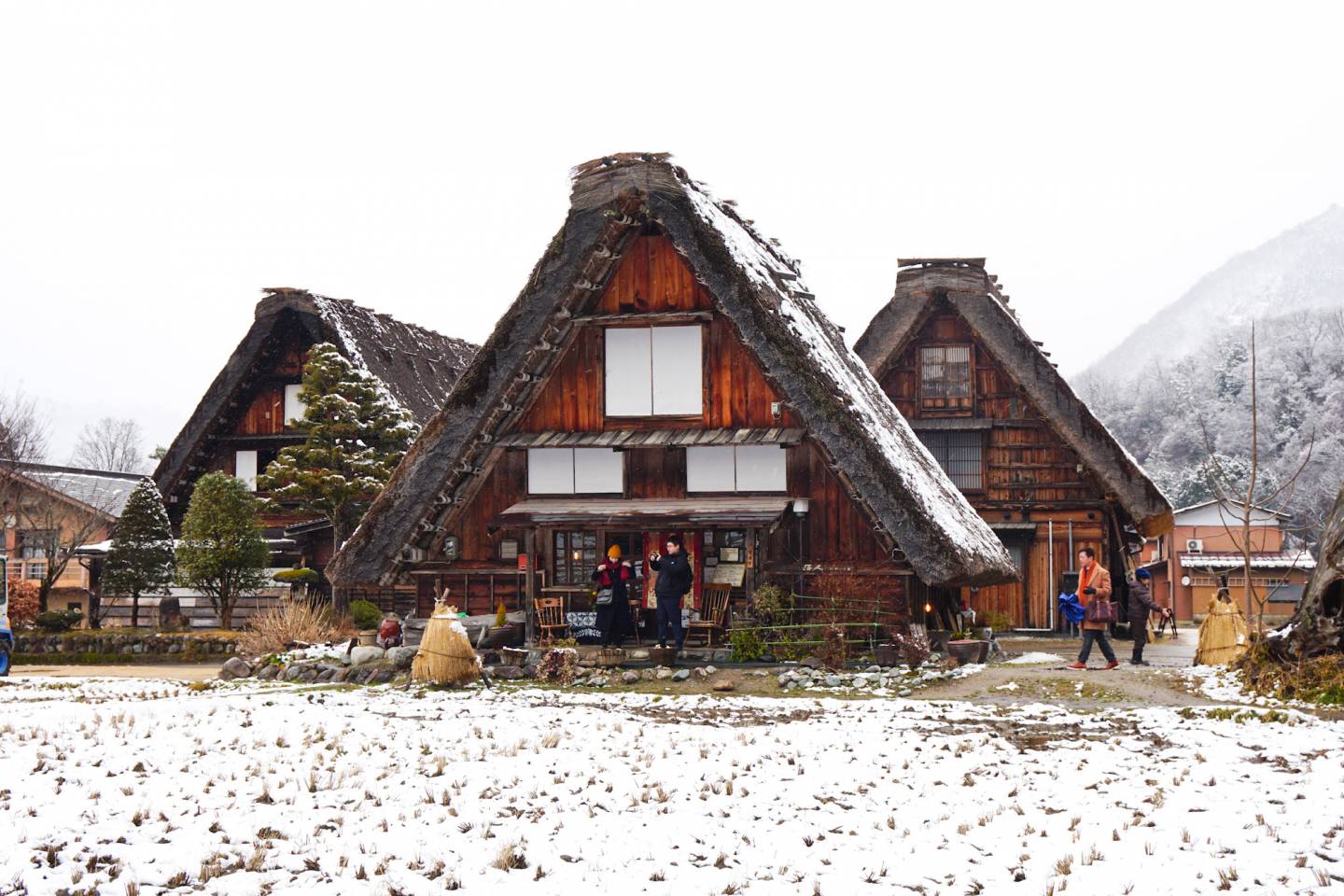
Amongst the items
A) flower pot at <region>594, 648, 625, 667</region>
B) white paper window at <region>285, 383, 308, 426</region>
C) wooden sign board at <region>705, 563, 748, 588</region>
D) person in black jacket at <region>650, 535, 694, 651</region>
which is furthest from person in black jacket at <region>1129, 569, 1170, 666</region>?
white paper window at <region>285, 383, 308, 426</region>

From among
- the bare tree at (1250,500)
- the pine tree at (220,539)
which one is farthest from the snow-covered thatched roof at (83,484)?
the bare tree at (1250,500)

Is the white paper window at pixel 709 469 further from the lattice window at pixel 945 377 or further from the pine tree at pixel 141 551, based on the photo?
the pine tree at pixel 141 551

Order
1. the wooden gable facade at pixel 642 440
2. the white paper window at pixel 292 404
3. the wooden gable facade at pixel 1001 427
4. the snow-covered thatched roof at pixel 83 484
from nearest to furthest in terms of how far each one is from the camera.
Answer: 1. the wooden gable facade at pixel 642 440
2. the wooden gable facade at pixel 1001 427
3. the white paper window at pixel 292 404
4. the snow-covered thatched roof at pixel 83 484

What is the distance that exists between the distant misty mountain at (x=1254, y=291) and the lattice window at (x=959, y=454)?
107428mm

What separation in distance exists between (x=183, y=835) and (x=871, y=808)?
4236 millimetres

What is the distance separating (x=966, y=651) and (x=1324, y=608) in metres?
5.87

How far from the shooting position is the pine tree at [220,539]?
26.6m

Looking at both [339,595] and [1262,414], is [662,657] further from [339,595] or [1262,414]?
[1262,414]

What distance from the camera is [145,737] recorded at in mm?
10914

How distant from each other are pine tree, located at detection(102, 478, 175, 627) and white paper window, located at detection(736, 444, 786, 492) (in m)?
15.7

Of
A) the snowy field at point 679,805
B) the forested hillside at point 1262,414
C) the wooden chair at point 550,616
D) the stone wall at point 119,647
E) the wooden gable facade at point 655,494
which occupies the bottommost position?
the stone wall at point 119,647

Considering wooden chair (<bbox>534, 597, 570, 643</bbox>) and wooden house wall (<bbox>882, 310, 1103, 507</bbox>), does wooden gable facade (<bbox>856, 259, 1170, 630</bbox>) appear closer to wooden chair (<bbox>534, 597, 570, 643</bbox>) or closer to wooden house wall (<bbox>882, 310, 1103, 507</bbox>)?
wooden house wall (<bbox>882, 310, 1103, 507</bbox>)

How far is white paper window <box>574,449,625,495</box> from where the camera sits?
19.7 metres

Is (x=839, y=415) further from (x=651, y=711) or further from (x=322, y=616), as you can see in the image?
(x=322, y=616)
